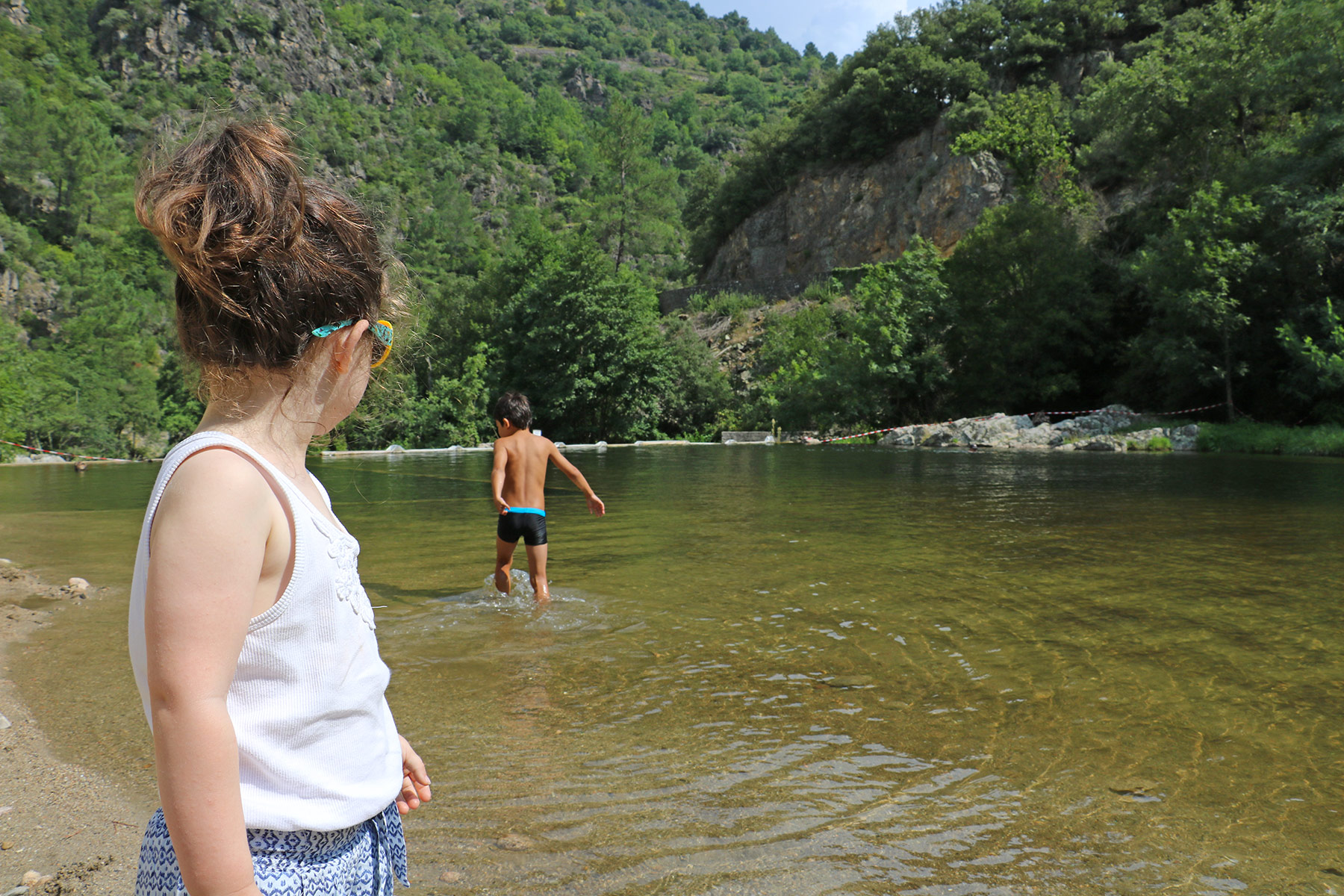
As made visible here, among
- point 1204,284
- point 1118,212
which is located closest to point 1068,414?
point 1204,284

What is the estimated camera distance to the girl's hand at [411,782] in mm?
1704

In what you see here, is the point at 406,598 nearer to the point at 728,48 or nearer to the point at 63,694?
the point at 63,694

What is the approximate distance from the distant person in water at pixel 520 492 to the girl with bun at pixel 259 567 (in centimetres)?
623

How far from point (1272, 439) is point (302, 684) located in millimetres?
32482

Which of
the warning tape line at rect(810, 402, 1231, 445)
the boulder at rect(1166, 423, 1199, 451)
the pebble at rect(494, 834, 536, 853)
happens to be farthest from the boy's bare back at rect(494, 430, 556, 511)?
the warning tape line at rect(810, 402, 1231, 445)

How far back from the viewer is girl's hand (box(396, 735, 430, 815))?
67.1 inches

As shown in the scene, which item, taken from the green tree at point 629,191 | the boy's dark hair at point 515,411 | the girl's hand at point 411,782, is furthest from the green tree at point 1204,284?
the green tree at point 629,191

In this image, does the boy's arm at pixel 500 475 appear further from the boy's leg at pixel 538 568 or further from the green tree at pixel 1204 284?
the green tree at pixel 1204 284

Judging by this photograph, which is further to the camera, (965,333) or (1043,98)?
(1043,98)

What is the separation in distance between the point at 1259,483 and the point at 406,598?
55.0 feet

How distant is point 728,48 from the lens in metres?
199

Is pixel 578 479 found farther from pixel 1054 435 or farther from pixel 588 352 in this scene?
pixel 588 352

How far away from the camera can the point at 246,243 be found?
48.1 inches

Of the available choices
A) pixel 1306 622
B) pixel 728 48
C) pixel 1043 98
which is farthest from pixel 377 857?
pixel 728 48
